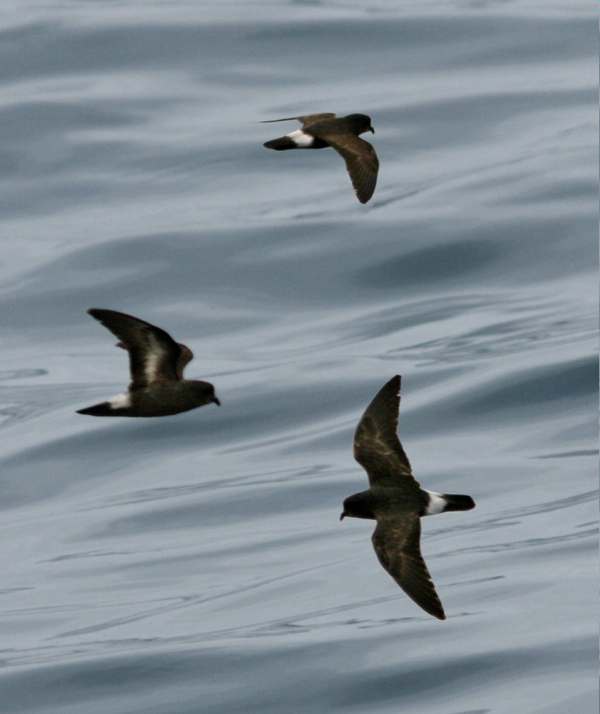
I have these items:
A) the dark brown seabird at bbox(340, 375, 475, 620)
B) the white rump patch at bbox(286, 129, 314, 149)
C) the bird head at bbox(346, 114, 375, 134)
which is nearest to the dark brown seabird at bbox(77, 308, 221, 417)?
the dark brown seabird at bbox(340, 375, 475, 620)

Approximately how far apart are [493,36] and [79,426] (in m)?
18.0

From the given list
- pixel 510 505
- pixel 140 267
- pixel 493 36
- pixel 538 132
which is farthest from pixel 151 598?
pixel 493 36

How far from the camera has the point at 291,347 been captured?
121 feet

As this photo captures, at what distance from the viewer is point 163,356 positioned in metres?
10.7

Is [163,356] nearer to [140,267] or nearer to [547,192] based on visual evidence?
[140,267]

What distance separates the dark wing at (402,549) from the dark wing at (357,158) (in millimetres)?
1926

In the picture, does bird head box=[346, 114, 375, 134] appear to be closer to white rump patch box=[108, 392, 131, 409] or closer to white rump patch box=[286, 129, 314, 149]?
white rump patch box=[286, 129, 314, 149]

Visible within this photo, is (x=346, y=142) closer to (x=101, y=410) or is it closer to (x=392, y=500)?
(x=392, y=500)

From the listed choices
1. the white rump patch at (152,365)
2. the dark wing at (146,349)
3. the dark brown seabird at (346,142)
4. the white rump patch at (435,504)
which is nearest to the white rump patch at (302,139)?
the dark brown seabird at (346,142)

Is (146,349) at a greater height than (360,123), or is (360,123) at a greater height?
(360,123)

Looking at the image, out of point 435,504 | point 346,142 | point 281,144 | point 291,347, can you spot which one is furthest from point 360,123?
point 291,347

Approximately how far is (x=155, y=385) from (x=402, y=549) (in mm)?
1770

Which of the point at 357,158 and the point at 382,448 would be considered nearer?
the point at 382,448

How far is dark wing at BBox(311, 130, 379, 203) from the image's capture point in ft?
42.4
